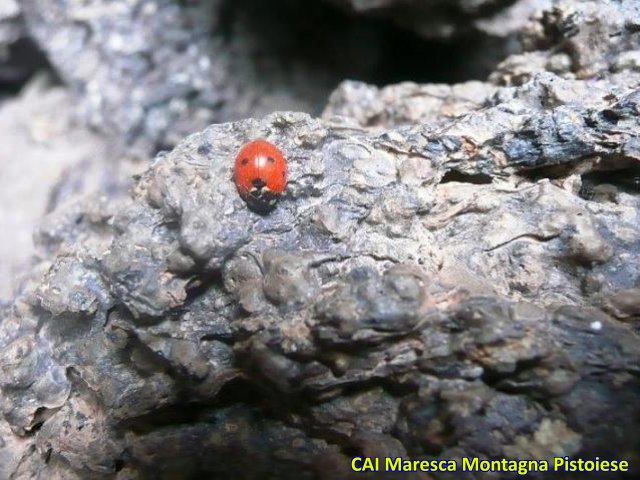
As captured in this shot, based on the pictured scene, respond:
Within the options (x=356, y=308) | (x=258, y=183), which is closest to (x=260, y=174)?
(x=258, y=183)

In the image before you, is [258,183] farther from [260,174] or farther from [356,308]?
[356,308]

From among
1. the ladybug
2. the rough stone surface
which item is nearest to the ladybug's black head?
the ladybug

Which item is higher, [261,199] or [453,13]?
[453,13]

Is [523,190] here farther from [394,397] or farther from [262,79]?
[262,79]

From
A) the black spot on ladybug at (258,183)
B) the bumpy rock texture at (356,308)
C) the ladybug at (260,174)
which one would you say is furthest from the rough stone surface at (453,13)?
the black spot on ladybug at (258,183)

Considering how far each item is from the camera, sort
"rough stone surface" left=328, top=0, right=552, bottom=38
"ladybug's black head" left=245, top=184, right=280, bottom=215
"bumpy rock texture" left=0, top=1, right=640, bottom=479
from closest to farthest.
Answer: "bumpy rock texture" left=0, top=1, right=640, bottom=479 < "ladybug's black head" left=245, top=184, right=280, bottom=215 < "rough stone surface" left=328, top=0, right=552, bottom=38

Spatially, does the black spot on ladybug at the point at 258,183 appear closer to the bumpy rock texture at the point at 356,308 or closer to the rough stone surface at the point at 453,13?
the bumpy rock texture at the point at 356,308

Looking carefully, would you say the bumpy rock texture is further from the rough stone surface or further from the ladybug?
the rough stone surface
